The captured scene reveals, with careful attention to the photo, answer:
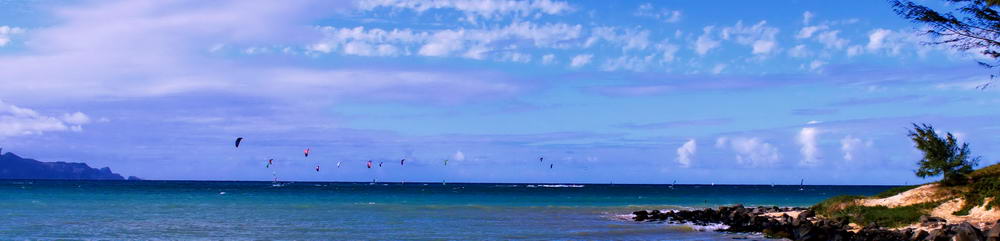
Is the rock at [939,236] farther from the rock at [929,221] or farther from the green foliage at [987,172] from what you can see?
the green foliage at [987,172]

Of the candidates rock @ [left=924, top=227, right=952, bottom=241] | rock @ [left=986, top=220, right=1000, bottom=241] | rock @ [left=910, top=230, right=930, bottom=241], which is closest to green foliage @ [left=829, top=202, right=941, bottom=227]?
rock @ [left=910, top=230, right=930, bottom=241]

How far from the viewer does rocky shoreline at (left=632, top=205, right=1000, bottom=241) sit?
1128 inches

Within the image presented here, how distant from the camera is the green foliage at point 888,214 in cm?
3897

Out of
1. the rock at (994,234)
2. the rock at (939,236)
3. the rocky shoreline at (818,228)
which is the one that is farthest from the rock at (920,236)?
the rock at (994,234)

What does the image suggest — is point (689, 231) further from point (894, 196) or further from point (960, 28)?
point (960, 28)

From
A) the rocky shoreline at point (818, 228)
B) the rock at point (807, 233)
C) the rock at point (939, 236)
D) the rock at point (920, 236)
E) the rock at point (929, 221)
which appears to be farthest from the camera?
the rock at point (929, 221)

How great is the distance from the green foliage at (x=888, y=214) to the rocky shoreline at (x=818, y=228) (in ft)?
3.86

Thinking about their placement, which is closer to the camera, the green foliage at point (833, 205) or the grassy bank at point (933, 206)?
the grassy bank at point (933, 206)

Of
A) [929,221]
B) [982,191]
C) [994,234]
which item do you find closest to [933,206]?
[982,191]

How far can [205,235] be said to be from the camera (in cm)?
3950

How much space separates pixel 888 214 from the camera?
4106 cm

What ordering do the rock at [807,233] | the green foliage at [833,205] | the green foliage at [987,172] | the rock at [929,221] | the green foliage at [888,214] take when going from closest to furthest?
the rock at [807,233] < the rock at [929,221] < the green foliage at [888,214] < the green foliage at [987,172] < the green foliage at [833,205]

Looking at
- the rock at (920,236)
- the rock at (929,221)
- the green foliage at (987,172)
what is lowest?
the rock at (920,236)

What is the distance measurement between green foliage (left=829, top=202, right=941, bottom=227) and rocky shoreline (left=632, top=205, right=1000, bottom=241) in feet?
3.86
